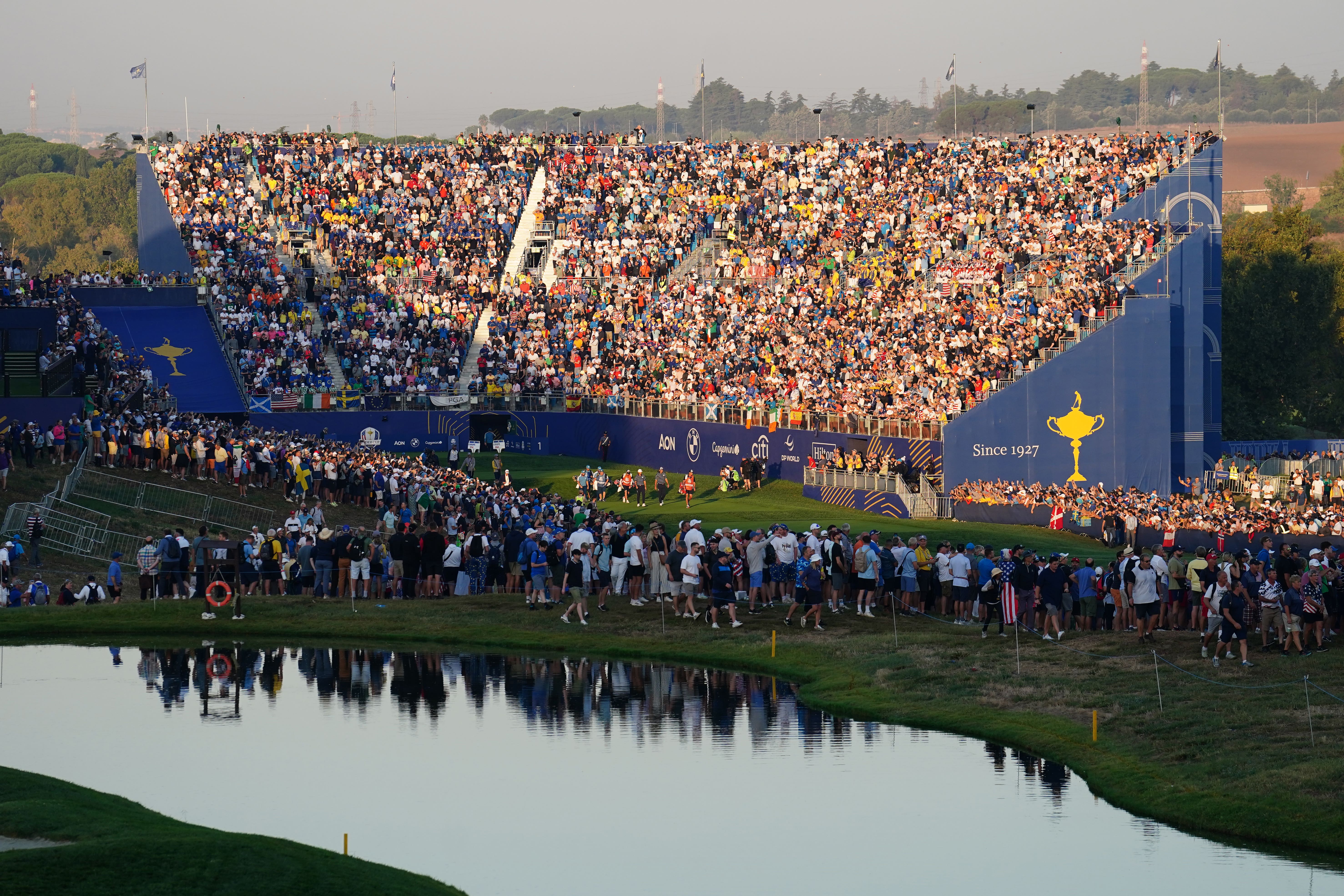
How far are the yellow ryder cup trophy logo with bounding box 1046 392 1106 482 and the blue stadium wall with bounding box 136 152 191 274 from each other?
122 feet

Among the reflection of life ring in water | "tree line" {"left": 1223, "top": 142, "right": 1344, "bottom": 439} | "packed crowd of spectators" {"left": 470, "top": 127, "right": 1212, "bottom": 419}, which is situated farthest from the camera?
"tree line" {"left": 1223, "top": 142, "right": 1344, "bottom": 439}

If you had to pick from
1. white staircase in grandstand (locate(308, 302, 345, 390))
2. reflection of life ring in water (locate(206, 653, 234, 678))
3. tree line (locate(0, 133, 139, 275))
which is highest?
tree line (locate(0, 133, 139, 275))

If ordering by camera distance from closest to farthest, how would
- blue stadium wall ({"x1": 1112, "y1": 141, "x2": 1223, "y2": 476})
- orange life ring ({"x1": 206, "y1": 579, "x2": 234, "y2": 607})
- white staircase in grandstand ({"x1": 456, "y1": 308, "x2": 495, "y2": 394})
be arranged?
orange life ring ({"x1": 206, "y1": 579, "x2": 234, "y2": 607})
blue stadium wall ({"x1": 1112, "y1": 141, "x2": 1223, "y2": 476})
white staircase in grandstand ({"x1": 456, "y1": 308, "x2": 495, "y2": 394})

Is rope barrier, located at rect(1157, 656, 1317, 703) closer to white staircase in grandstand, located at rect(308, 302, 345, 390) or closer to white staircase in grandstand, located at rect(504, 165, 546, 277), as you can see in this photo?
white staircase in grandstand, located at rect(308, 302, 345, 390)

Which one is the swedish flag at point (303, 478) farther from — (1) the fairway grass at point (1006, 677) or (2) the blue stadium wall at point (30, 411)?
(1) the fairway grass at point (1006, 677)

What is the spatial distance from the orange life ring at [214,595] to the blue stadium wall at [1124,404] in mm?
26624

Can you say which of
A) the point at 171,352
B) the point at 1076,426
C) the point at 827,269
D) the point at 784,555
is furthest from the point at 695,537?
the point at 171,352

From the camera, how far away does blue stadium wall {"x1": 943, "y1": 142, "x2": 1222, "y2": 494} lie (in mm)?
54031

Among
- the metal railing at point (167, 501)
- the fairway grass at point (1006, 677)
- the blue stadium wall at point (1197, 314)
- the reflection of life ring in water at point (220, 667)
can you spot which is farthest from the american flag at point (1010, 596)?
the blue stadium wall at point (1197, 314)

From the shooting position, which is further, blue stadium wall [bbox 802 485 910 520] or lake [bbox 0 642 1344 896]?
blue stadium wall [bbox 802 485 910 520]

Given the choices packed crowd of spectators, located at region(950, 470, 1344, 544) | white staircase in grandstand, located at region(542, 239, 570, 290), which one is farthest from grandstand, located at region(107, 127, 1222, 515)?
packed crowd of spectators, located at region(950, 470, 1344, 544)

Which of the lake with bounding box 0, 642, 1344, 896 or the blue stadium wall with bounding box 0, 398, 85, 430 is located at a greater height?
the blue stadium wall with bounding box 0, 398, 85, 430

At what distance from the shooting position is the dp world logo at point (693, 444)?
2383 inches

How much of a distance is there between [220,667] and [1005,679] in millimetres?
13935
